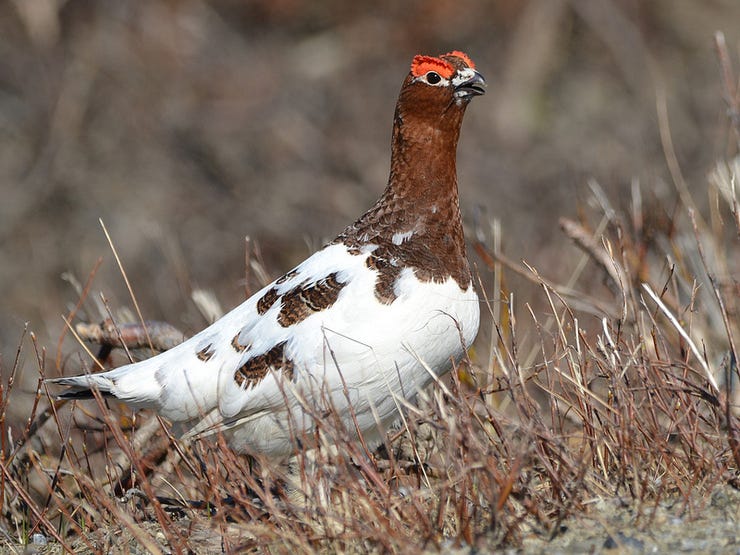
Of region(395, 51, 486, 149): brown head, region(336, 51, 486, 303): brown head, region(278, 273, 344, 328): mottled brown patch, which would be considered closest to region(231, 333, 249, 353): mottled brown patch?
region(278, 273, 344, 328): mottled brown patch

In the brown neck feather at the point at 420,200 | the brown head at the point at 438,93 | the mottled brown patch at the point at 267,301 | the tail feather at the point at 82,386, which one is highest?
the brown head at the point at 438,93

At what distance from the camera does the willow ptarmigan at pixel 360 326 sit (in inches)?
104

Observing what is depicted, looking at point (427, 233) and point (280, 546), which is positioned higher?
point (427, 233)

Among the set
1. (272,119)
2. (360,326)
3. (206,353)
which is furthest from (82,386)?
(272,119)

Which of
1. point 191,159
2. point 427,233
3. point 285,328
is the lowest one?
point 191,159

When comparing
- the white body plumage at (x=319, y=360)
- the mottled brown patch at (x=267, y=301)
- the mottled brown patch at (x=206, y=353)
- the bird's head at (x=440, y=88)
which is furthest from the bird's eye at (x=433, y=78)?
the mottled brown patch at (x=206, y=353)

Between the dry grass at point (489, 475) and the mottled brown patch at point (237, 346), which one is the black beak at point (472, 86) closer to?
the dry grass at point (489, 475)

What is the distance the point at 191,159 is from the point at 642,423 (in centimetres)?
667

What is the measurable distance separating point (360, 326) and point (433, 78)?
0.79 m

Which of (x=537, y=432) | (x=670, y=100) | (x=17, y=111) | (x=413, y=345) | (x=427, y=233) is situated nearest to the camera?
(x=537, y=432)

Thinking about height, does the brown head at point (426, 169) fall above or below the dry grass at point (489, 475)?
above

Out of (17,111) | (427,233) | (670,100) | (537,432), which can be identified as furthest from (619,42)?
(537,432)

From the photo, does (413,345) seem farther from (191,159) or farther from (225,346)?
(191,159)

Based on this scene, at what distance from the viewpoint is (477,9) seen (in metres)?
9.52
